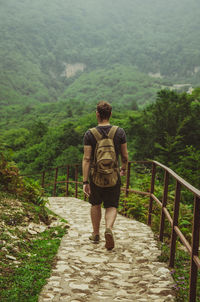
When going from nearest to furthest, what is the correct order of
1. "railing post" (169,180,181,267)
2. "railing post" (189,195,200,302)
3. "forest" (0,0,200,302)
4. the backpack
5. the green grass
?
"railing post" (189,195,200,302) → the green grass → "railing post" (169,180,181,267) → the backpack → "forest" (0,0,200,302)

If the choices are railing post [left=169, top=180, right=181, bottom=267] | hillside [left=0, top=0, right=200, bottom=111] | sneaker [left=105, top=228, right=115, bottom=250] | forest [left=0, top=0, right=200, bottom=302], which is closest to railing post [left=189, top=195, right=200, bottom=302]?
forest [left=0, top=0, right=200, bottom=302]

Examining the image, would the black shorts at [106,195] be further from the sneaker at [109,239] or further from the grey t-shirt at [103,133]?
the grey t-shirt at [103,133]

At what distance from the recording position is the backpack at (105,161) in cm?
368

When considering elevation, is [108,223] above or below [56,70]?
below

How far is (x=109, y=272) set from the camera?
10.8 feet

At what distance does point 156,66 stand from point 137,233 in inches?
7188

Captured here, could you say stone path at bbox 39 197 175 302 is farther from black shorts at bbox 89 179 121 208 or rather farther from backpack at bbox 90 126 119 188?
backpack at bbox 90 126 119 188

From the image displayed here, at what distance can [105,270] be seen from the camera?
3.34m

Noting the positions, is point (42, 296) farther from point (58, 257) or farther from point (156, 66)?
point (156, 66)

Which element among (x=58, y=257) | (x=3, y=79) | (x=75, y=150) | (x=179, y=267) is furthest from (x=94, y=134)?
(x=3, y=79)

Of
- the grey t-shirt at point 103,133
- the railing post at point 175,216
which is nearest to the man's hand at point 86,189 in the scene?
the grey t-shirt at point 103,133

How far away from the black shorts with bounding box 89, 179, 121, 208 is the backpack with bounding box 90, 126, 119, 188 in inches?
4.7

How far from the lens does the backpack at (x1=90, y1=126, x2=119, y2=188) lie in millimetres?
3682

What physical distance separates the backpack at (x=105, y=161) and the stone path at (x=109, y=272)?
911 millimetres
